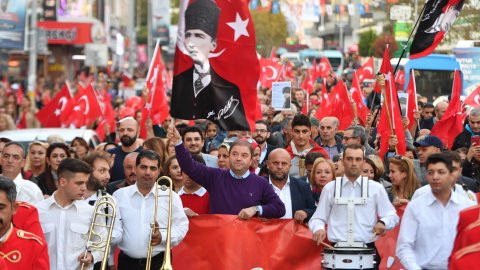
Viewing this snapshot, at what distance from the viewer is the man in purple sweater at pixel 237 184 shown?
10.9 m

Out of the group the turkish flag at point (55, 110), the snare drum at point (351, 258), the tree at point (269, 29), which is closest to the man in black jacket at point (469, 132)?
the snare drum at point (351, 258)

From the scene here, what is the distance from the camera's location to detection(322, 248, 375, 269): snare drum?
33.0ft

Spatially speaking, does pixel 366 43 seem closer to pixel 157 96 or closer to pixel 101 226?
pixel 157 96

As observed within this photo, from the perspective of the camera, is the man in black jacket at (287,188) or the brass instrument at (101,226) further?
the man in black jacket at (287,188)

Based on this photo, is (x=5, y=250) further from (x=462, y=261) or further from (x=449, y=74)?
(x=449, y=74)

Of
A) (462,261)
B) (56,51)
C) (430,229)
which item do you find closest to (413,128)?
(430,229)

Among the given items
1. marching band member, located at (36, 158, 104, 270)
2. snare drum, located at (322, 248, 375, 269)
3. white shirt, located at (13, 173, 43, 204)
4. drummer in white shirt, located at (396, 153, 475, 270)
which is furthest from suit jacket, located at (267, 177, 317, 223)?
drummer in white shirt, located at (396, 153, 475, 270)

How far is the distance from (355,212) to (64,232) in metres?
2.19

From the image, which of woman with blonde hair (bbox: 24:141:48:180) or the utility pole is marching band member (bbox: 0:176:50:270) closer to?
woman with blonde hair (bbox: 24:141:48:180)

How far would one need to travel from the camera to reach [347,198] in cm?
1010

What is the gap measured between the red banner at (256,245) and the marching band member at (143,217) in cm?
63

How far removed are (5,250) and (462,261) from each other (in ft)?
8.91

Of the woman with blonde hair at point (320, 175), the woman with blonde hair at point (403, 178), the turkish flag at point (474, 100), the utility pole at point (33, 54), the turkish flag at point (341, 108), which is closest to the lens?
the woman with blonde hair at point (403, 178)

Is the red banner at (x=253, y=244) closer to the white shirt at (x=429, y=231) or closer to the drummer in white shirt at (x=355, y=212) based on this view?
the drummer in white shirt at (x=355, y=212)
